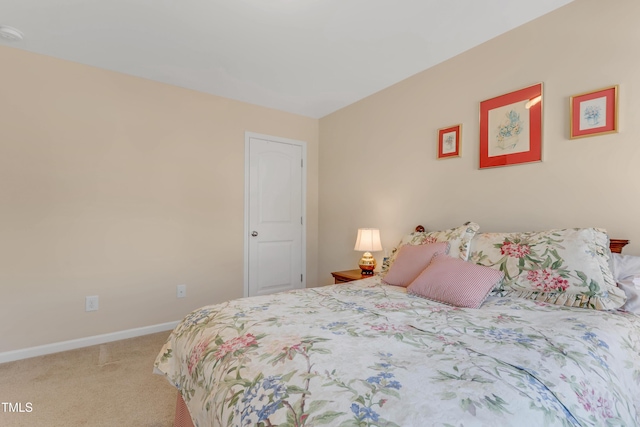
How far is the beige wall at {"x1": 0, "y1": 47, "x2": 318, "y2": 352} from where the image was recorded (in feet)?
8.05

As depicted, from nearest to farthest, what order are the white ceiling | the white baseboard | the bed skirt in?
the bed skirt < the white ceiling < the white baseboard

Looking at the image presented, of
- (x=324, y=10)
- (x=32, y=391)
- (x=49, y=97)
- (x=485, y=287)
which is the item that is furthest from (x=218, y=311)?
(x=49, y=97)

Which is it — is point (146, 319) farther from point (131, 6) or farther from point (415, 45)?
point (415, 45)

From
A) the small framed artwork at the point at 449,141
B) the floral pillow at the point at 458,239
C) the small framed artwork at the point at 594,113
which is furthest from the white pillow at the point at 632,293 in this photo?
the small framed artwork at the point at 449,141

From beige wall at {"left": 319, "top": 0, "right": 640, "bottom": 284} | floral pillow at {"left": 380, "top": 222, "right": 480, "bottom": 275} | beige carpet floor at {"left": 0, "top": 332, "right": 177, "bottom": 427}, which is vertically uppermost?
beige wall at {"left": 319, "top": 0, "right": 640, "bottom": 284}

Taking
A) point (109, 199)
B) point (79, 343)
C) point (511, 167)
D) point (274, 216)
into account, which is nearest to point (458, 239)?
point (511, 167)

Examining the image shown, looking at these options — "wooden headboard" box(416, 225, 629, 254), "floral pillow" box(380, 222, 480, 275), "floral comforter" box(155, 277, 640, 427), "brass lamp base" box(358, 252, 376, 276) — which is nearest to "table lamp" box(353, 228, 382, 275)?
"brass lamp base" box(358, 252, 376, 276)

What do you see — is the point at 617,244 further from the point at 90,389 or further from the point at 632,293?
the point at 90,389

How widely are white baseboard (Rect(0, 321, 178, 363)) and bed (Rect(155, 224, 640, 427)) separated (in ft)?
5.84

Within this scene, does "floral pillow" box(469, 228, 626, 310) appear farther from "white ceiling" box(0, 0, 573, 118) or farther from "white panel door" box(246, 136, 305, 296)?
"white panel door" box(246, 136, 305, 296)

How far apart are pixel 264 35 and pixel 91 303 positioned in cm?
267

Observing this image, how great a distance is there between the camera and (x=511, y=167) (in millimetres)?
2176

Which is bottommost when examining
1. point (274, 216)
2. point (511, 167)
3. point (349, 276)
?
point (349, 276)

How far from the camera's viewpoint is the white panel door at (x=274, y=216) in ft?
11.9
